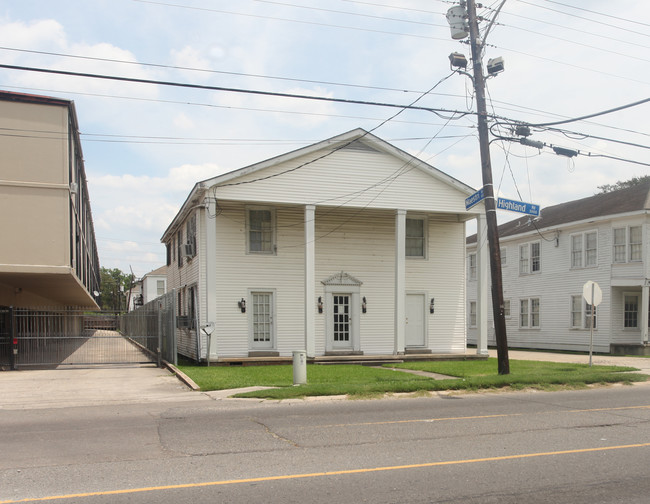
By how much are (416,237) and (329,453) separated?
17022 millimetres

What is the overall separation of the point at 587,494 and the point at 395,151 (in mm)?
17250

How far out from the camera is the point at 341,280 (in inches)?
894

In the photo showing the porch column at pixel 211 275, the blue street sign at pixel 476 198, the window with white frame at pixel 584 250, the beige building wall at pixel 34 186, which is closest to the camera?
the blue street sign at pixel 476 198

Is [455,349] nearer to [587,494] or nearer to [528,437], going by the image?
[528,437]

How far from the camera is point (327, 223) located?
2277 cm

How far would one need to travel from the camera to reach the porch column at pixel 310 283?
20.6 m

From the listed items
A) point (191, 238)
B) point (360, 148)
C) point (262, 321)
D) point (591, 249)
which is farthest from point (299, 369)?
point (591, 249)

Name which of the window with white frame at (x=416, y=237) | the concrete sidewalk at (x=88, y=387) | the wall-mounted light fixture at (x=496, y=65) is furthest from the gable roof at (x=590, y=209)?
the concrete sidewalk at (x=88, y=387)

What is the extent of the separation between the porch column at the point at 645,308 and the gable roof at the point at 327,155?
10.1 meters

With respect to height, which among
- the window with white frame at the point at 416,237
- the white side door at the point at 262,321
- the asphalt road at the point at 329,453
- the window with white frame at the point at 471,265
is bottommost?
the asphalt road at the point at 329,453

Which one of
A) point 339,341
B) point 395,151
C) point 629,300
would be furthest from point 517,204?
point 629,300

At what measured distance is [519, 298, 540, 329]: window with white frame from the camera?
33.3m

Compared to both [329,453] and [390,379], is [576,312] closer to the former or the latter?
[390,379]

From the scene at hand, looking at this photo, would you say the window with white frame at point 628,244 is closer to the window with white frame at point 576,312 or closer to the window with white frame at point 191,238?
the window with white frame at point 576,312
